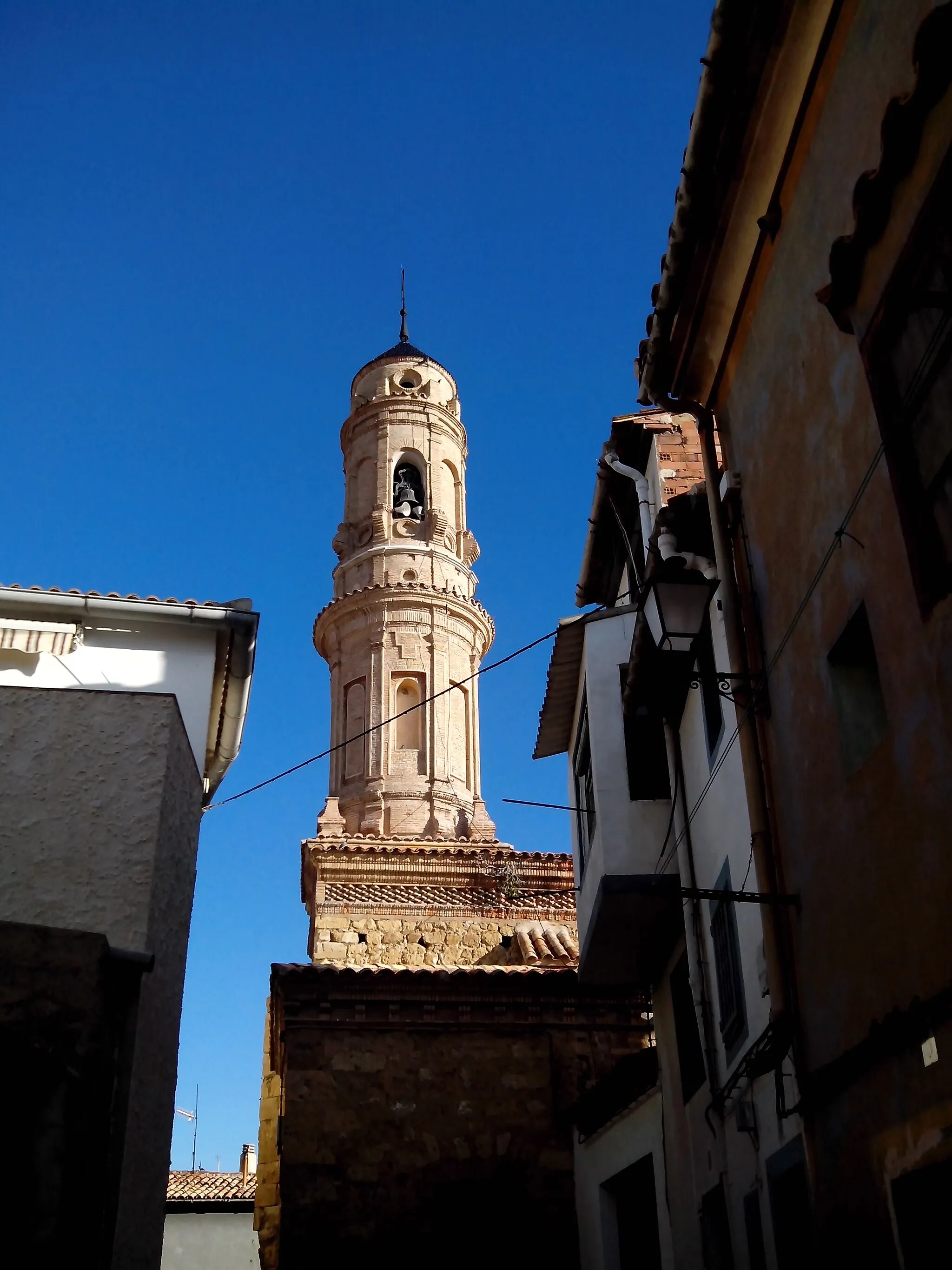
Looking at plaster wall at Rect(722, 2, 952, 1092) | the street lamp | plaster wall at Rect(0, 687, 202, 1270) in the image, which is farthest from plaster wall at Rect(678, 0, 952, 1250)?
plaster wall at Rect(0, 687, 202, 1270)

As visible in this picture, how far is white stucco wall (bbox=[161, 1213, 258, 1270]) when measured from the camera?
24.1 meters

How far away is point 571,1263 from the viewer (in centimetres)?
1534

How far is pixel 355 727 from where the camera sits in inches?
1046

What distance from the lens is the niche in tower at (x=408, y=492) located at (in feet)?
95.3

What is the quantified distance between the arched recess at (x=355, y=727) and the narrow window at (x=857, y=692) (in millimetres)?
19143

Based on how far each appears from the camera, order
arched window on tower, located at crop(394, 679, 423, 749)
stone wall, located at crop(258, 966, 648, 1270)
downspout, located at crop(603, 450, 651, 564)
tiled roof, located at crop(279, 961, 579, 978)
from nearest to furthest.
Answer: downspout, located at crop(603, 450, 651, 564) < stone wall, located at crop(258, 966, 648, 1270) < tiled roof, located at crop(279, 961, 579, 978) < arched window on tower, located at crop(394, 679, 423, 749)

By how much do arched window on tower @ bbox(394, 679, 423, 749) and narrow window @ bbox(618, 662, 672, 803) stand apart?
46.9 feet

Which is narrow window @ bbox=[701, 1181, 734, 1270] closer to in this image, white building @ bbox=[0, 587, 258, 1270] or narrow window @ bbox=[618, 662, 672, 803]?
narrow window @ bbox=[618, 662, 672, 803]

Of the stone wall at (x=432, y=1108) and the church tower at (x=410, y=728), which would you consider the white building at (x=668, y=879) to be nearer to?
the stone wall at (x=432, y=1108)

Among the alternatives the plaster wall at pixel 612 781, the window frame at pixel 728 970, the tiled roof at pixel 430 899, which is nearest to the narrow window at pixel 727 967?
the window frame at pixel 728 970

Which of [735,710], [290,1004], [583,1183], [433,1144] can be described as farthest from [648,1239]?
[735,710]

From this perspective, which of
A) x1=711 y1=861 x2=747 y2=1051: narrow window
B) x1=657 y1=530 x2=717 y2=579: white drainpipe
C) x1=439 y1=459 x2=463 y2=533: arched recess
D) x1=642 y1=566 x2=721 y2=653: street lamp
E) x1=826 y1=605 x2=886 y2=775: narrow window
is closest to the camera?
x1=826 y1=605 x2=886 y2=775: narrow window

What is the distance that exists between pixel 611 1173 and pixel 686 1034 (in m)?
3.29

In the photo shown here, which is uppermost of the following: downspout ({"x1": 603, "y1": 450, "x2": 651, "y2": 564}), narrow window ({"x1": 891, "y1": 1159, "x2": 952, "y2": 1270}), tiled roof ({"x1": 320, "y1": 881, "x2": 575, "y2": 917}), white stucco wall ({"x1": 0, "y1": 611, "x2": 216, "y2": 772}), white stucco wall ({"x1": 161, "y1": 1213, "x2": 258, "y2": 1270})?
tiled roof ({"x1": 320, "y1": 881, "x2": 575, "y2": 917})
